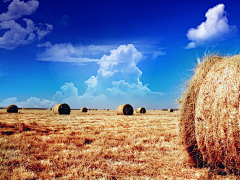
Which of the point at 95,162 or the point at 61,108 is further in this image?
the point at 61,108

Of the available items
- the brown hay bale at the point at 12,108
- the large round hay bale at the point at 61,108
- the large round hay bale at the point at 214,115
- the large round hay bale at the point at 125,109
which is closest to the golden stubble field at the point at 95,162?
the large round hay bale at the point at 214,115

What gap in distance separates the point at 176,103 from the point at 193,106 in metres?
0.83

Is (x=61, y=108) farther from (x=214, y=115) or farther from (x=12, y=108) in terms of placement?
(x=214, y=115)

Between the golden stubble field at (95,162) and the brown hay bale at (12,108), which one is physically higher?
the brown hay bale at (12,108)

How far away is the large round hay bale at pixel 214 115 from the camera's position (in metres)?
3.51

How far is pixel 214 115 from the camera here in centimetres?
380

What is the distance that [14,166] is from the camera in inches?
167

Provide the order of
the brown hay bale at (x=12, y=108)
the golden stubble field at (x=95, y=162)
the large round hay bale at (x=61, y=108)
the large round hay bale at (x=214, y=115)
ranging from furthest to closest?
the brown hay bale at (x=12, y=108) < the large round hay bale at (x=61, y=108) < the golden stubble field at (x=95, y=162) < the large round hay bale at (x=214, y=115)

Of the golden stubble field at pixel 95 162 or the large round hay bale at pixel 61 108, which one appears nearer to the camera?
the golden stubble field at pixel 95 162

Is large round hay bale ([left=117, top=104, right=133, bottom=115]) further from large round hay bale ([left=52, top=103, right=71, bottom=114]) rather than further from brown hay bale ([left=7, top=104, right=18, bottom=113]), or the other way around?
brown hay bale ([left=7, top=104, right=18, bottom=113])

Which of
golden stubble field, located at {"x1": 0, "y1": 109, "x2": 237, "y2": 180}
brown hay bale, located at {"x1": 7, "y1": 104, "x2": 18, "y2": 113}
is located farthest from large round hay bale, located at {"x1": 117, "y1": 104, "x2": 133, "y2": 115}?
golden stubble field, located at {"x1": 0, "y1": 109, "x2": 237, "y2": 180}

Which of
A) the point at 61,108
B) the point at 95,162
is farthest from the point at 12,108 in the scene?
the point at 95,162

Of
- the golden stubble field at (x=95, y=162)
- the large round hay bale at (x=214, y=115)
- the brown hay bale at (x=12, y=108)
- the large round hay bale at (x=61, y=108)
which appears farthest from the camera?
the brown hay bale at (x=12, y=108)

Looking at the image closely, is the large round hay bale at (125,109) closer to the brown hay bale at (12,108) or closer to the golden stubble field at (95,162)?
the brown hay bale at (12,108)
